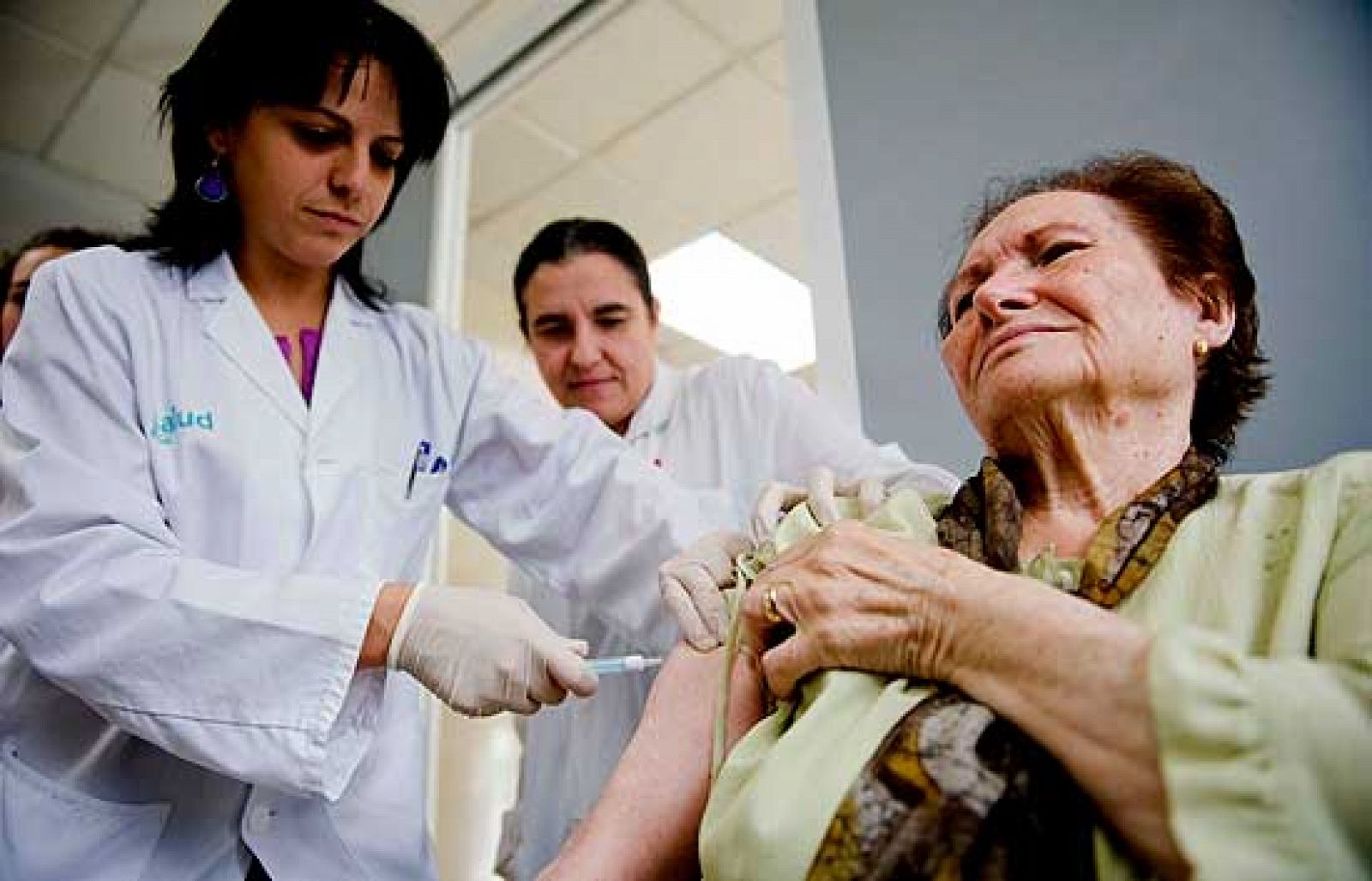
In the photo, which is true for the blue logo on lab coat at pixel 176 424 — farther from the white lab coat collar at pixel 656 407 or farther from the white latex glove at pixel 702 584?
the white lab coat collar at pixel 656 407

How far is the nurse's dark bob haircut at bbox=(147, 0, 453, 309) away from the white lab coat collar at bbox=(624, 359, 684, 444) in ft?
2.07

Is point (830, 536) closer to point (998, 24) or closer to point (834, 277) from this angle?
→ point (834, 277)

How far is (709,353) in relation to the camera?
189 inches

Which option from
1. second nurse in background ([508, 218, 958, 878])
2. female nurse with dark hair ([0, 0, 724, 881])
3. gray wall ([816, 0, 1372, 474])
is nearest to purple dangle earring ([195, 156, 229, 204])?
female nurse with dark hair ([0, 0, 724, 881])

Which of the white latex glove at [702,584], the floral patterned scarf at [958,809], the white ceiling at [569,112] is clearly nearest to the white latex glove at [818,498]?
the white latex glove at [702,584]

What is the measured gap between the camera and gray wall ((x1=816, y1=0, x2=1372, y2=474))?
111cm

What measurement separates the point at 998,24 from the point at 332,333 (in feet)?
3.65

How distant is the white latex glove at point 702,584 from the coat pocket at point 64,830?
23.7 inches

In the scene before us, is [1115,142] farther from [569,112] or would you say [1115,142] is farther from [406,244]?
[569,112]

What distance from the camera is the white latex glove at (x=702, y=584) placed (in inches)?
40.6

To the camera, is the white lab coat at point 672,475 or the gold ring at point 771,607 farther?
the white lab coat at point 672,475

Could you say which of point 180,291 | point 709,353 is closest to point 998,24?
Result: point 180,291

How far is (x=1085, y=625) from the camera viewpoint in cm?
61

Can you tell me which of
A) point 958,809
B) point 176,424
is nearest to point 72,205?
point 176,424
